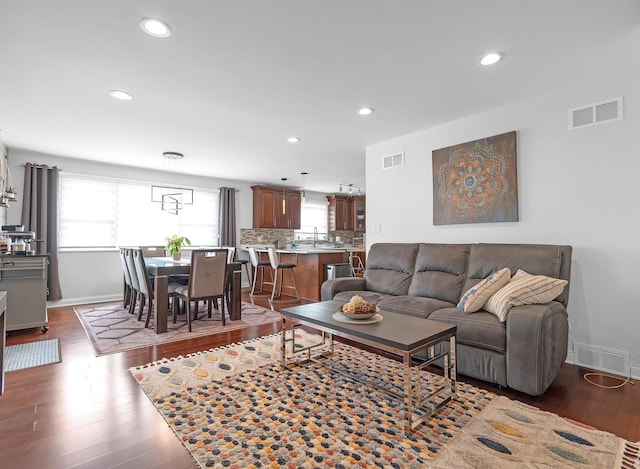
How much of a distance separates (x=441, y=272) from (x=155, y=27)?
3.12m

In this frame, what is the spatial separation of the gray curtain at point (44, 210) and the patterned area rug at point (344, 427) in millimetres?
3830

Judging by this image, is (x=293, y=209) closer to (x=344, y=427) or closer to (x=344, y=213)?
(x=344, y=213)

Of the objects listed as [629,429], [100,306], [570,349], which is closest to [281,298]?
[100,306]

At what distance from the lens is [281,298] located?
19.6ft

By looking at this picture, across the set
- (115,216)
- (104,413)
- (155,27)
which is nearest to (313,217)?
(115,216)

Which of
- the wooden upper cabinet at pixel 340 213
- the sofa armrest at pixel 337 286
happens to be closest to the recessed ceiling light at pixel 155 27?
the sofa armrest at pixel 337 286

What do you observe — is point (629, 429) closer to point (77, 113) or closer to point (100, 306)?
point (77, 113)

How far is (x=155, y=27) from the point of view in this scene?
6.89 ft

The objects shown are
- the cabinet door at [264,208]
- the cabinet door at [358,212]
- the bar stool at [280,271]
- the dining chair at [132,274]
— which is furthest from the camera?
the cabinet door at [358,212]

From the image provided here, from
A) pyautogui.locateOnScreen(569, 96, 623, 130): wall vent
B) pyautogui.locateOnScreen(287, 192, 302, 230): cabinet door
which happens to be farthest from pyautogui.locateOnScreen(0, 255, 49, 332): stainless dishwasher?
pyautogui.locateOnScreen(569, 96, 623, 130): wall vent

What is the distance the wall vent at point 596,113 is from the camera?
8.85 feet

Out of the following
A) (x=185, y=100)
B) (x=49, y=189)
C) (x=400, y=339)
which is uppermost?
(x=185, y=100)

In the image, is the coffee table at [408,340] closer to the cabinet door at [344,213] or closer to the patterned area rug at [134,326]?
the patterned area rug at [134,326]

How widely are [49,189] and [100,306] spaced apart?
202 centimetres
